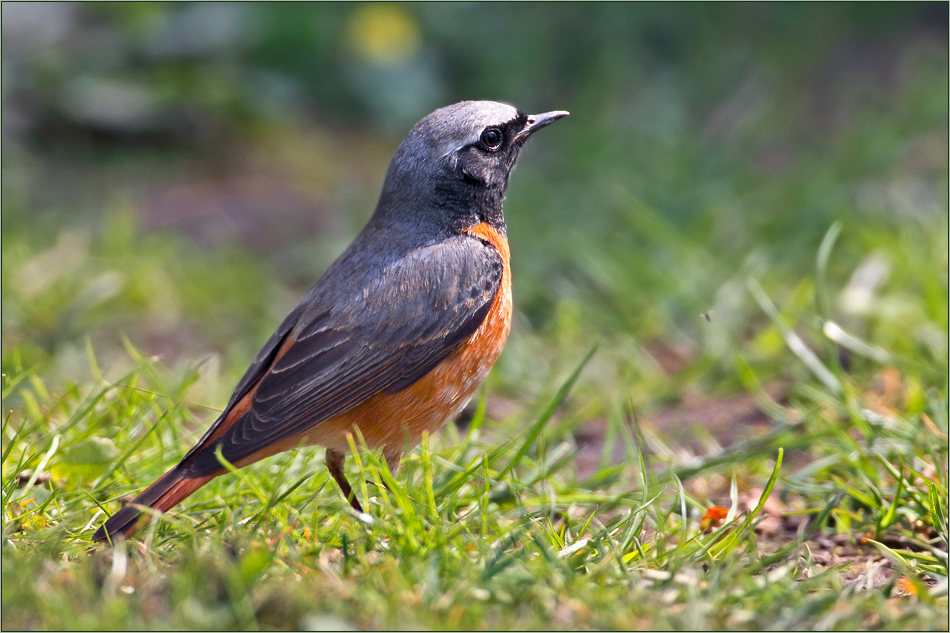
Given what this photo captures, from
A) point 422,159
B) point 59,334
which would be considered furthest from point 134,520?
point 59,334

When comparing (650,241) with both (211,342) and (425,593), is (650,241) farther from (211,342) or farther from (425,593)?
(425,593)

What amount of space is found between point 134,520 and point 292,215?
5381mm

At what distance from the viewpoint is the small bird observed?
3977 mm

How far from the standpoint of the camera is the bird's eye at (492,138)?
15.3 feet

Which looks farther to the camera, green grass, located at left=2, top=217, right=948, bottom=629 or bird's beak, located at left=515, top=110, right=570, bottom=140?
bird's beak, located at left=515, top=110, right=570, bottom=140

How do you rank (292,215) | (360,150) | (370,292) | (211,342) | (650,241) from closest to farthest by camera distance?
→ (370,292)
(211,342)
(650,241)
(292,215)
(360,150)

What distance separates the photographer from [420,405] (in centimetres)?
413

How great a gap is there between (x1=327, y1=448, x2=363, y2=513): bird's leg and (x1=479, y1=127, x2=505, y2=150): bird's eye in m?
1.62

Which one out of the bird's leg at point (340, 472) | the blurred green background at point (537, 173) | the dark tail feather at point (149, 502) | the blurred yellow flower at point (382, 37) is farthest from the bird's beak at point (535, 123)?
the blurred yellow flower at point (382, 37)

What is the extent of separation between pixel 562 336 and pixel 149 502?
3142mm

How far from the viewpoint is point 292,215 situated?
8.57 metres

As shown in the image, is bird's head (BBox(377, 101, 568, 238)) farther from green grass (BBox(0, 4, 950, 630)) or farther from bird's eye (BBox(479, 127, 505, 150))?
green grass (BBox(0, 4, 950, 630))

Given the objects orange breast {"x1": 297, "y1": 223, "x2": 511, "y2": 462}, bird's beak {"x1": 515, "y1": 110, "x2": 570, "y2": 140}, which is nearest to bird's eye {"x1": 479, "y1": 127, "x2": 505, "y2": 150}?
bird's beak {"x1": 515, "y1": 110, "x2": 570, "y2": 140}

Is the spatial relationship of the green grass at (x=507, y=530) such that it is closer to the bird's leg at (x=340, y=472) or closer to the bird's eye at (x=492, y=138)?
the bird's leg at (x=340, y=472)
